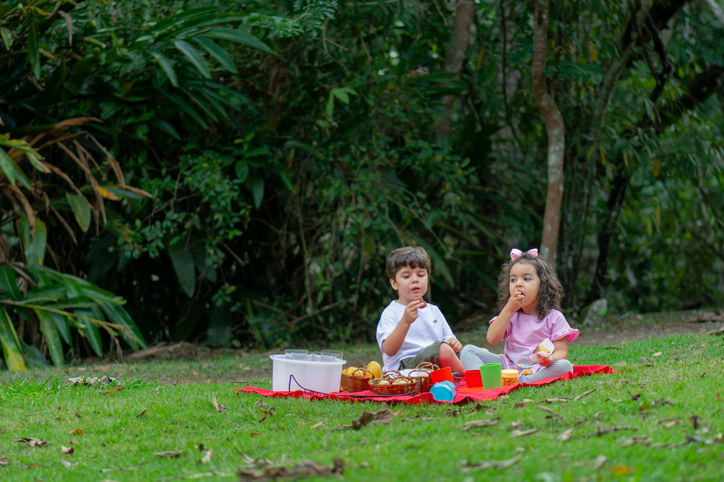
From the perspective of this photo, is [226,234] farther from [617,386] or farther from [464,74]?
[617,386]

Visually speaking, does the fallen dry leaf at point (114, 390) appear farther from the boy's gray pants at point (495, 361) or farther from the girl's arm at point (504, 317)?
the girl's arm at point (504, 317)


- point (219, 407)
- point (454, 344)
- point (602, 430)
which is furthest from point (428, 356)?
point (602, 430)

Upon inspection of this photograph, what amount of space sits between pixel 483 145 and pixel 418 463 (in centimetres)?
578

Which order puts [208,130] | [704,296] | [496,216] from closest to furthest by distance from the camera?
[208,130] → [496,216] → [704,296]

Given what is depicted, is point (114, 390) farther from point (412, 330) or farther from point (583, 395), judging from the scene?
point (583, 395)

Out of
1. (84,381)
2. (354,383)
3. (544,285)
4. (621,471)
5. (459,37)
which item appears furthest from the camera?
(459,37)

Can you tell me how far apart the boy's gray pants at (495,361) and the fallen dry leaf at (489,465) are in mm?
1577

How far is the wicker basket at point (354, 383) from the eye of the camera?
342 cm

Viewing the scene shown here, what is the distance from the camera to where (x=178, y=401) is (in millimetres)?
3350

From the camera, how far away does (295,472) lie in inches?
74.5

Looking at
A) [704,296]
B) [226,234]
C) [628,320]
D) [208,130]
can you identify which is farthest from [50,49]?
[704,296]

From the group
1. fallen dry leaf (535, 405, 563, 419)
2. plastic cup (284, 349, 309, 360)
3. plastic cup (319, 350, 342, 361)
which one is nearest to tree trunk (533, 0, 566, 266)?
plastic cup (319, 350, 342, 361)

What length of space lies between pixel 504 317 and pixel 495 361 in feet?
1.42

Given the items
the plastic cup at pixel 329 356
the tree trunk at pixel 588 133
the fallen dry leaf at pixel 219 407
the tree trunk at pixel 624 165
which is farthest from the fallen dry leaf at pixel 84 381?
the tree trunk at pixel 624 165
